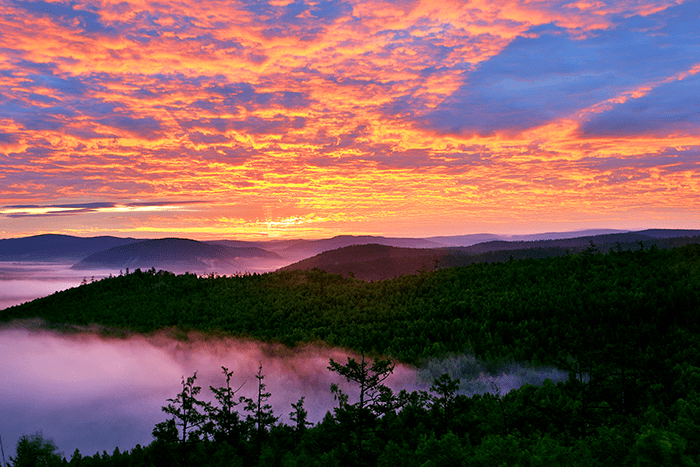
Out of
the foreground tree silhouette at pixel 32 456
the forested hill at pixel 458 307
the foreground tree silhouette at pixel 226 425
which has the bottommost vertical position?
the foreground tree silhouette at pixel 32 456

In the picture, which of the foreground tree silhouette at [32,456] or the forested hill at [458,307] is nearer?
the foreground tree silhouette at [32,456]

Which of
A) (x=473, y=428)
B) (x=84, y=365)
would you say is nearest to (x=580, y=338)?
(x=473, y=428)

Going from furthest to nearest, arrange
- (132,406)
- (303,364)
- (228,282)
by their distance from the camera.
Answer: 1. (132,406)
2. (228,282)
3. (303,364)

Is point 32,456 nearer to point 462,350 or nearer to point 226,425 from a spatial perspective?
point 226,425

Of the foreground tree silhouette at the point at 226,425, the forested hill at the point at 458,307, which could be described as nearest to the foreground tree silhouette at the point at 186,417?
the foreground tree silhouette at the point at 226,425

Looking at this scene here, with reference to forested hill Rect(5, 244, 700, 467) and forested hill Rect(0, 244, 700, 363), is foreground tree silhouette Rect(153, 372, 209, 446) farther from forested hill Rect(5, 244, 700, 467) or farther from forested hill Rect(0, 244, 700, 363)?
forested hill Rect(0, 244, 700, 363)

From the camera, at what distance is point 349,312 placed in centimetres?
10550

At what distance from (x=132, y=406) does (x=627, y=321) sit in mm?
165756

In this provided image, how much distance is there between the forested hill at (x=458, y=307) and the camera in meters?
71.9

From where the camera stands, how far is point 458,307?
93.1 m

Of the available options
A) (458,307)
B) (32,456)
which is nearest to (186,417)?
(32,456)

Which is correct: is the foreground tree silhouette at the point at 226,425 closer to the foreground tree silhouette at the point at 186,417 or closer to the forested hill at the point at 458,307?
the foreground tree silhouette at the point at 186,417

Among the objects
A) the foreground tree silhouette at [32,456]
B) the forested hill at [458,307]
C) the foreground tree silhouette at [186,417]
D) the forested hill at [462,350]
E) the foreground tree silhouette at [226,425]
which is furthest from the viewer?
the forested hill at [458,307]

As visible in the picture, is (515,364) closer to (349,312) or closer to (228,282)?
(349,312)
